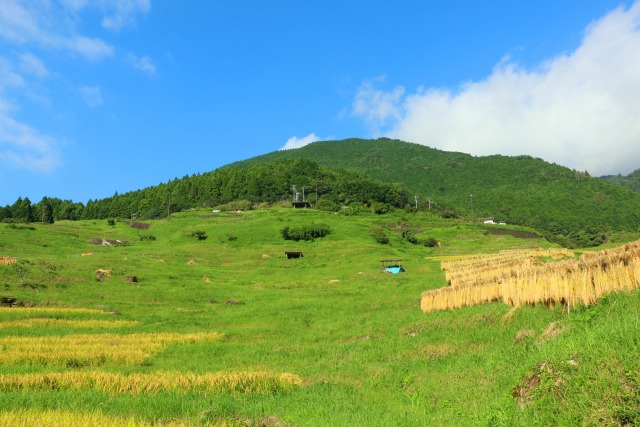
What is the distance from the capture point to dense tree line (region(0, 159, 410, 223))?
529 feet

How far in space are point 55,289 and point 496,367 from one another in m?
37.0

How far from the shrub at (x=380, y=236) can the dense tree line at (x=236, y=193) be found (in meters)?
57.9

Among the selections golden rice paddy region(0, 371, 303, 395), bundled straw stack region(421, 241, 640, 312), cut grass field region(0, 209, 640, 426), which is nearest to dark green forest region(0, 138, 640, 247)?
cut grass field region(0, 209, 640, 426)

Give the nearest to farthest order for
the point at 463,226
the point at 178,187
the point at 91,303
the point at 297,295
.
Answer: the point at 91,303 < the point at 297,295 < the point at 463,226 < the point at 178,187

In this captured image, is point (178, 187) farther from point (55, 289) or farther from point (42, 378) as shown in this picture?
point (42, 378)

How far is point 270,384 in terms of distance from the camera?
563 inches

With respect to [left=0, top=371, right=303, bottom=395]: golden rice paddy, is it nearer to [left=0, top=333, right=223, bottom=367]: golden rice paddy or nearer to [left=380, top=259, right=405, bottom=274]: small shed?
[left=0, top=333, right=223, bottom=367]: golden rice paddy

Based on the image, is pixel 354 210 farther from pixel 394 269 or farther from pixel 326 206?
pixel 394 269

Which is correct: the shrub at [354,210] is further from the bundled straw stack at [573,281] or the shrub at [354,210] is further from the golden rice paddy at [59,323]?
the bundled straw stack at [573,281]

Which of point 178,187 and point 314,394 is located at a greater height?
point 178,187

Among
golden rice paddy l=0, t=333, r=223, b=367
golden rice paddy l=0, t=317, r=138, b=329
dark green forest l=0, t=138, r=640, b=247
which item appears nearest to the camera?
golden rice paddy l=0, t=333, r=223, b=367

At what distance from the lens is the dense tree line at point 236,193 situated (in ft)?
529

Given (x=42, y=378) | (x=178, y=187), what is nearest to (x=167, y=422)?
(x=42, y=378)

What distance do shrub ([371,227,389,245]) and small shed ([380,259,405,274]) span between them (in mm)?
25485
